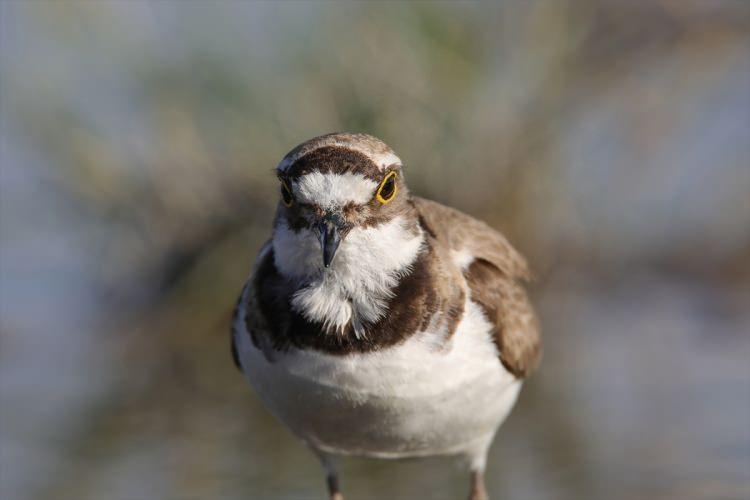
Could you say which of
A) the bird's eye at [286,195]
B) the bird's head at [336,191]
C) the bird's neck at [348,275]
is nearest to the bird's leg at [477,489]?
the bird's neck at [348,275]

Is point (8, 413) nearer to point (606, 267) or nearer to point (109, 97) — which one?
point (109, 97)

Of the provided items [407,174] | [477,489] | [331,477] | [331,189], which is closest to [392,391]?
[331,189]

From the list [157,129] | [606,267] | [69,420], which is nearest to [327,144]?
[69,420]

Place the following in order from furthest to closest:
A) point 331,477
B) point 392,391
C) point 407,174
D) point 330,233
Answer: point 407,174
point 331,477
point 392,391
point 330,233

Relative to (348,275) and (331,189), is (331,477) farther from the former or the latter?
(331,189)

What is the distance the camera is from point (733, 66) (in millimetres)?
10992

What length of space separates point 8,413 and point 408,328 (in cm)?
474

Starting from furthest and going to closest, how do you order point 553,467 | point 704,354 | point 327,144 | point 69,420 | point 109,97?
point 109,97 → point 704,354 → point 69,420 → point 553,467 → point 327,144

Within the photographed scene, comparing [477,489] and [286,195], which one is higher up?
[286,195]

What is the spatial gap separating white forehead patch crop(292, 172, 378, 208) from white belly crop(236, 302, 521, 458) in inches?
28.1

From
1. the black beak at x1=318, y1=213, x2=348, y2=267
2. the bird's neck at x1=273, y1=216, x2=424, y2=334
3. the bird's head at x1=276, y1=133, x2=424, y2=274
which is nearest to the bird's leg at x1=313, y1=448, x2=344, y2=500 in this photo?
the bird's neck at x1=273, y1=216, x2=424, y2=334

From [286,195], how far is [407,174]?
4.67 metres

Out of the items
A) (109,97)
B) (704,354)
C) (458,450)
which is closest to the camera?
(458,450)

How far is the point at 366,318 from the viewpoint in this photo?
203 inches
